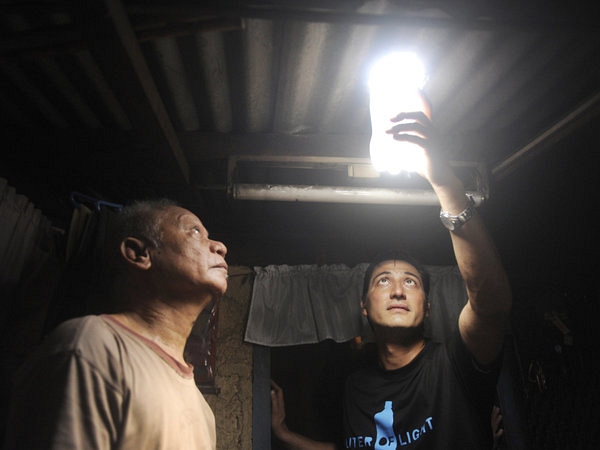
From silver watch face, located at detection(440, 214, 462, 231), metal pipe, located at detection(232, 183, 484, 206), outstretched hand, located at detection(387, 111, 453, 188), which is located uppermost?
metal pipe, located at detection(232, 183, 484, 206)

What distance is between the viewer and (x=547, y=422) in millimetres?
5523

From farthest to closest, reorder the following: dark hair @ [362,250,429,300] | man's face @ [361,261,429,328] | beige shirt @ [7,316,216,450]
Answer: dark hair @ [362,250,429,300], man's face @ [361,261,429,328], beige shirt @ [7,316,216,450]

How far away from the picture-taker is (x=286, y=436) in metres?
5.10

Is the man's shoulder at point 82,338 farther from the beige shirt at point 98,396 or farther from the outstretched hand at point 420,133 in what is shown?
the outstretched hand at point 420,133

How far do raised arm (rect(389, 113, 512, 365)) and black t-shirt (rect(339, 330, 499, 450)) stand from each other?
25 cm

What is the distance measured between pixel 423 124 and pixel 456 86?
105 cm

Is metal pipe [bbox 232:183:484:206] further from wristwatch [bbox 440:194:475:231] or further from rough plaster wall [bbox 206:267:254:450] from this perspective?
rough plaster wall [bbox 206:267:254:450]

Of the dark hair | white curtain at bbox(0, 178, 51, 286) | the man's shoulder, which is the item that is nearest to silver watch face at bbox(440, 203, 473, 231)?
the dark hair

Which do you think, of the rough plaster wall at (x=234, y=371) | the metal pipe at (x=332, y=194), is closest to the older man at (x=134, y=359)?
the metal pipe at (x=332, y=194)

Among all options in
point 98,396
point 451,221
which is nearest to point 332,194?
point 451,221

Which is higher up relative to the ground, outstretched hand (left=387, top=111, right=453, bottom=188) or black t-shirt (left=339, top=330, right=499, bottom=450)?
outstretched hand (left=387, top=111, right=453, bottom=188)

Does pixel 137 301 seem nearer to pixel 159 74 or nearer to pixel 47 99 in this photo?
pixel 159 74

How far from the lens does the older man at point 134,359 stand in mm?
2014

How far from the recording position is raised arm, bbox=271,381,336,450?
5000mm
